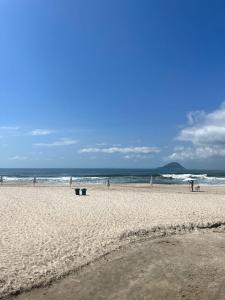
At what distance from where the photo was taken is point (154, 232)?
44.6 ft

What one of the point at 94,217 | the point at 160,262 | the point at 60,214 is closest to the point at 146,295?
the point at 160,262

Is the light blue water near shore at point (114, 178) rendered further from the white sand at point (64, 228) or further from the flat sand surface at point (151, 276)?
the flat sand surface at point (151, 276)

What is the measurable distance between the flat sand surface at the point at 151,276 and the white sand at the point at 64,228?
498 mm

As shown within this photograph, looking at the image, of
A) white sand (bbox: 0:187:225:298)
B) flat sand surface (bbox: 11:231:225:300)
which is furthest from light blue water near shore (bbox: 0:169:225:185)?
flat sand surface (bbox: 11:231:225:300)

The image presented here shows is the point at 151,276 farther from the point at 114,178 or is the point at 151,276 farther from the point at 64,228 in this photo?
the point at 114,178

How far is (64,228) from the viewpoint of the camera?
1400 centimetres

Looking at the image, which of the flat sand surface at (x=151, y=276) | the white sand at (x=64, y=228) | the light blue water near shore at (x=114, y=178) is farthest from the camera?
the light blue water near shore at (x=114, y=178)

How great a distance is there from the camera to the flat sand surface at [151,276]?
27.6ft

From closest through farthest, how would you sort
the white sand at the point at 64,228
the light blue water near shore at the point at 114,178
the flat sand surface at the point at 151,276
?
the flat sand surface at the point at 151,276 < the white sand at the point at 64,228 < the light blue water near shore at the point at 114,178

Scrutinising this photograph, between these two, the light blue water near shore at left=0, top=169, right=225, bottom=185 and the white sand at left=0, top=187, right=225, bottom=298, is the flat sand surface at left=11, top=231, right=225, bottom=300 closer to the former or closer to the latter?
the white sand at left=0, top=187, right=225, bottom=298

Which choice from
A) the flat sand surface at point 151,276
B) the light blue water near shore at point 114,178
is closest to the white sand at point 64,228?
the flat sand surface at point 151,276

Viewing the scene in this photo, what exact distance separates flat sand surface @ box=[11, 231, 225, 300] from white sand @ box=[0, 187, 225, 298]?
0.50 m

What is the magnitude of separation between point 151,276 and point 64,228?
5.34 meters

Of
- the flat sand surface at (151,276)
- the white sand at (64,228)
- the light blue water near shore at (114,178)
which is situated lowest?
the flat sand surface at (151,276)
